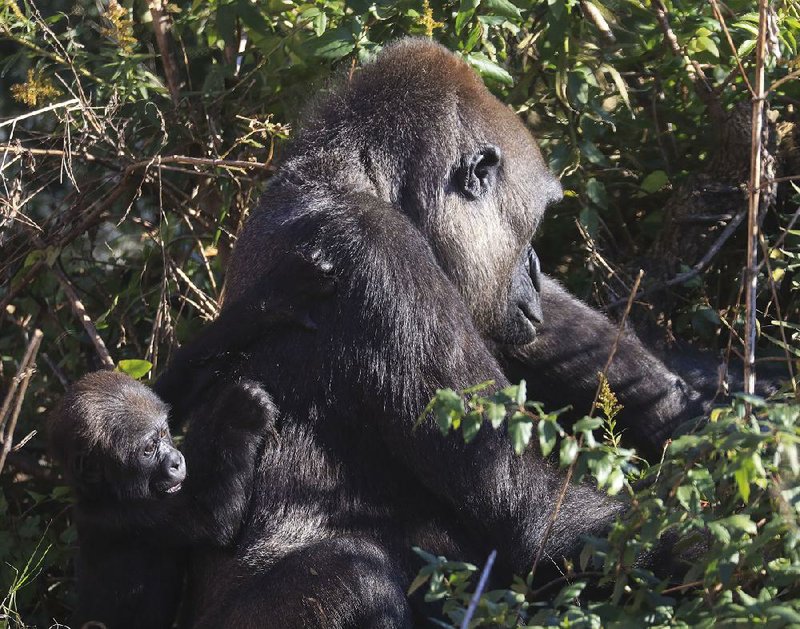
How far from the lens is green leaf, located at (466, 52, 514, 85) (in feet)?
13.7

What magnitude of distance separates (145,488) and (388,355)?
831 mm

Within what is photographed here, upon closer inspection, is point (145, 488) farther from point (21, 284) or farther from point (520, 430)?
point (21, 284)

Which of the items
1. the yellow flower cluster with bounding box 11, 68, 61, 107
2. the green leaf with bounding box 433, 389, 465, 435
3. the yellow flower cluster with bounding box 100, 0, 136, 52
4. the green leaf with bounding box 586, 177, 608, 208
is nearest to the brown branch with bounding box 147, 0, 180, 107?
the yellow flower cluster with bounding box 100, 0, 136, 52

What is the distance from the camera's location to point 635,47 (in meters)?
4.77

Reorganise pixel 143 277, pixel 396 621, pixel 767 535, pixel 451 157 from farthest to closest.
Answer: pixel 143 277, pixel 451 157, pixel 396 621, pixel 767 535

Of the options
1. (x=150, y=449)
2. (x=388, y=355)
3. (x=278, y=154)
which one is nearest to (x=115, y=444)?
(x=150, y=449)

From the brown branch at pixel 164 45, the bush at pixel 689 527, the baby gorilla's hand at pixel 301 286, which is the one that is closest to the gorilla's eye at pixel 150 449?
the baby gorilla's hand at pixel 301 286

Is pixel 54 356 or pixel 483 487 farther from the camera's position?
pixel 54 356

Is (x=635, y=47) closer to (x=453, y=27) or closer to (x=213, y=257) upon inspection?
(x=453, y=27)

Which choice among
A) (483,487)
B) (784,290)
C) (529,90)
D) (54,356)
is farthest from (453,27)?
(54,356)

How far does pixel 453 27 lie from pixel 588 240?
3.41ft

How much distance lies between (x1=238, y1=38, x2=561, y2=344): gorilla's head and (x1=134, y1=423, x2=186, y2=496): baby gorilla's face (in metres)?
0.95

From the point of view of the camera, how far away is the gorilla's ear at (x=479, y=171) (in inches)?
142

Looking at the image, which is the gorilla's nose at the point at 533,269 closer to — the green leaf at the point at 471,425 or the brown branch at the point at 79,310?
the green leaf at the point at 471,425
